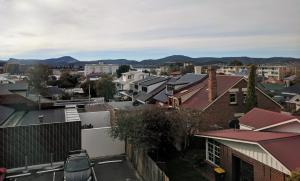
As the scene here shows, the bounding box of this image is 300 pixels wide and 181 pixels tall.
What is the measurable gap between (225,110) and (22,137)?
58.2ft

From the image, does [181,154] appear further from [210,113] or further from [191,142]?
[210,113]

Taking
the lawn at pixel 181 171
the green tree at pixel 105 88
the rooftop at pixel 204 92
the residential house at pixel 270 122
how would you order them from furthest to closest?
1. the green tree at pixel 105 88
2. the rooftop at pixel 204 92
3. the lawn at pixel 181 171
4. the residential house at pixel 270 122

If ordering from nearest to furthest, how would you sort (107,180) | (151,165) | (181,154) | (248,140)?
(248,140) < (151,165) < (107,180) < (181,154)

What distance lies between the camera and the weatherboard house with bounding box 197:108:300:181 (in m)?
12.9

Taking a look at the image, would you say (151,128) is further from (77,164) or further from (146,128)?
(77,164)

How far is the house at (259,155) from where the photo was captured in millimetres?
12656

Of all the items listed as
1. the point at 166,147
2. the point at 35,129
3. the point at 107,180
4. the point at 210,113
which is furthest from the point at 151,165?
the point at 210,113

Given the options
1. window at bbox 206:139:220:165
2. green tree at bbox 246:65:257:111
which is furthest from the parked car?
green tree at bbox 246:65:257:111

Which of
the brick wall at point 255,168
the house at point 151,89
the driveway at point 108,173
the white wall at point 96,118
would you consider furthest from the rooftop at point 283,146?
the house at point 151,89

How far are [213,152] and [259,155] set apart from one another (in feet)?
18.1

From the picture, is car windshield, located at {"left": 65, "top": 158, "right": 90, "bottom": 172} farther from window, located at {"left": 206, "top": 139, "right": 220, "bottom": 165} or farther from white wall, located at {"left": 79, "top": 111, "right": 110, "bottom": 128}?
white wall, located at {"left": 79, "top": 111, "right": 110, "bottom": 128}

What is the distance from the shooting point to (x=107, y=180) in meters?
17.8

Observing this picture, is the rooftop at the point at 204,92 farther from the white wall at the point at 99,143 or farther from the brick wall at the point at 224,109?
the white wall at the point at 99,143

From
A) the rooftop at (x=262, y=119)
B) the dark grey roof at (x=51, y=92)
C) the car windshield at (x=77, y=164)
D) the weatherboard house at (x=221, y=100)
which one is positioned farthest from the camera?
the dark grey roof at (x=51, y=92)
